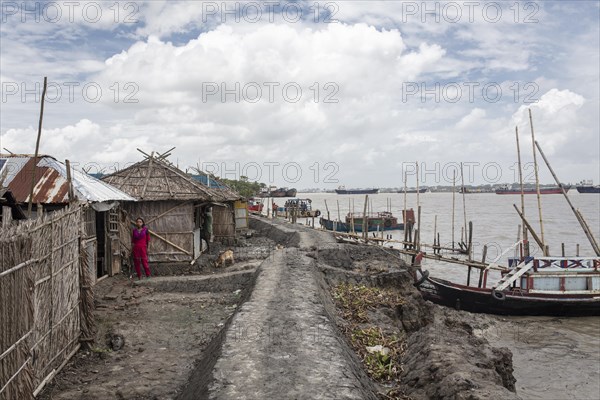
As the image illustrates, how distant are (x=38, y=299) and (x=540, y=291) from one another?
1697 centimetres

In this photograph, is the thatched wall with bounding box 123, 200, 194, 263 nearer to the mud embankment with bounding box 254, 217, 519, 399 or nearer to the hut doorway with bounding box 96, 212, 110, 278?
the hut doorway with bounding box 96, 212, 110, 278

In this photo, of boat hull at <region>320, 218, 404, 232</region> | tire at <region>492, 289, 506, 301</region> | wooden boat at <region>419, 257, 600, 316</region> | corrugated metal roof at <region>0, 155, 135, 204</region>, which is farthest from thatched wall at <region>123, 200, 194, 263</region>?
boat hull at <region>320, 218, 404, 232</region>

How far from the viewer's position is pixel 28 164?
37.6 feet

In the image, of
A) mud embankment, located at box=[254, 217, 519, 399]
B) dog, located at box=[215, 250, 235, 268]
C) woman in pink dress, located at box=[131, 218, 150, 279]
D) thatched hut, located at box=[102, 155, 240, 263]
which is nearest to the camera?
mud embankment, located at box=[254, 217, 519, 399]

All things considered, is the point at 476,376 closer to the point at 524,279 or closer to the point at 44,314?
the point at 44,314

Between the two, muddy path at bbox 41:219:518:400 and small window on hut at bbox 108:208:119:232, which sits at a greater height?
small window on hut at bbox 108:208:119:232

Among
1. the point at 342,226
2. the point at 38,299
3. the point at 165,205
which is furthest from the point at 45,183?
the point at 342,226

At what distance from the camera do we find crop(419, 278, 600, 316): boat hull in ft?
57.5

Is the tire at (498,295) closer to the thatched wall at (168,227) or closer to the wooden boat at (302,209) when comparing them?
the thatched wall at (168,227)

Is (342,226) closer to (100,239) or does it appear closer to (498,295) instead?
(498,295)

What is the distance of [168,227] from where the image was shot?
15039 millimetres

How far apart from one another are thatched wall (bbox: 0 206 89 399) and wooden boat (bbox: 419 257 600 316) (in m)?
14.2

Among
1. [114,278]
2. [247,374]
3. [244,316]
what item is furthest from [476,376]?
[114,278]

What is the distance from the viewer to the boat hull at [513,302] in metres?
17.5
